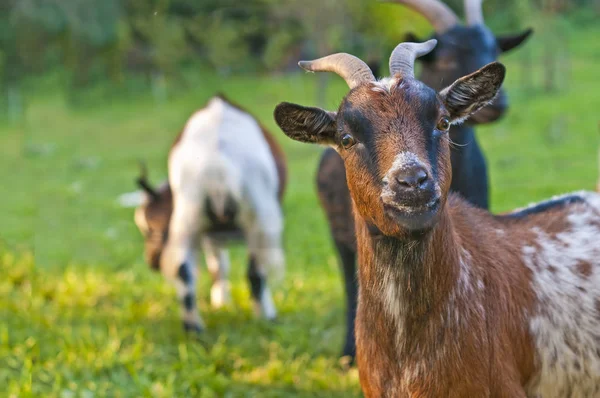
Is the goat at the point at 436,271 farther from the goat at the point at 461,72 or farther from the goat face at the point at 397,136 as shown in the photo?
the goat at the point at 461,72

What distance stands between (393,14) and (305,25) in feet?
10.6

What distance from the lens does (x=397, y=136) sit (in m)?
3.08

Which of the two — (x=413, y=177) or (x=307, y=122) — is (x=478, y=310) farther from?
Answer: (x=307, y=122)

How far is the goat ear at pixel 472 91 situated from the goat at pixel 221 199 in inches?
126

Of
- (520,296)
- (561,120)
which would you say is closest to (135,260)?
(520,296)

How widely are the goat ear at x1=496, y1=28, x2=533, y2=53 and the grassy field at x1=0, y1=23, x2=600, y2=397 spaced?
6.27ft

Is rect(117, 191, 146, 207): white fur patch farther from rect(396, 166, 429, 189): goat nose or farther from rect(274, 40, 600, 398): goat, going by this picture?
rect(396, 166, 429, 189): goat nose

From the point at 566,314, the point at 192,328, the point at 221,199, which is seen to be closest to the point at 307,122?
the point at 566,314

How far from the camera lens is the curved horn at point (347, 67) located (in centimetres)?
343

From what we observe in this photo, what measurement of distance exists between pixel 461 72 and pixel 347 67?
6.63 feet

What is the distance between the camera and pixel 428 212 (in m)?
2.94

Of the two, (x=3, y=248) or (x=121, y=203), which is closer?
(x=3, y=248)

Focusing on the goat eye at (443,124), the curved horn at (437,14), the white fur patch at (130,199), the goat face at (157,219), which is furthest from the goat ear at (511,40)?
the white fur patch at (130,199)

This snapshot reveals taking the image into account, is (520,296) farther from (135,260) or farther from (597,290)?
(135,260)
